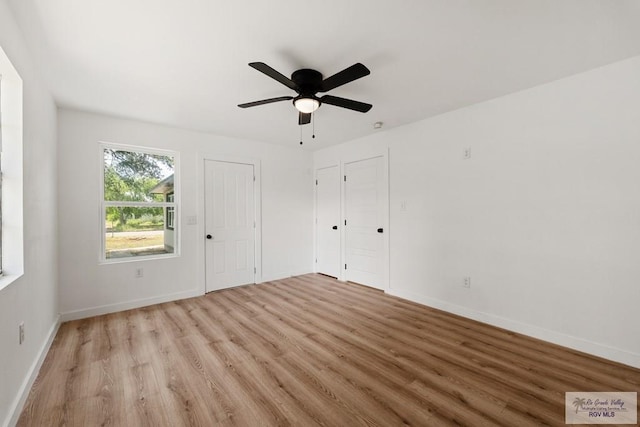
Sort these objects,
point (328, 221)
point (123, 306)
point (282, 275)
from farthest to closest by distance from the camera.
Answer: point (328, 221) < point (282, 275) < point (123, 306)

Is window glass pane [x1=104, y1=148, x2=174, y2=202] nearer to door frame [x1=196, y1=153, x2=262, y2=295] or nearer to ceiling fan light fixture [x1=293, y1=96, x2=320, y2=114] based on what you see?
door frame [x1=196, y1=153, x2=262, y2=295]

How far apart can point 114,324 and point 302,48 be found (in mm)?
3466

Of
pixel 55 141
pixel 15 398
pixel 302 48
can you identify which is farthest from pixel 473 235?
pixel 55 141

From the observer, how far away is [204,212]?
13.8 ft

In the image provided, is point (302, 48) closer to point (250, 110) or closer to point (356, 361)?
point (250, 110)

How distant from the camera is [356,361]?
2316 mm

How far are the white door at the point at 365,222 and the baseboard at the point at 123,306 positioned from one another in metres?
2.50

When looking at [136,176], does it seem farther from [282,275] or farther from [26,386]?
[282,275]

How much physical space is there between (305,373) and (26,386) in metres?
1.92

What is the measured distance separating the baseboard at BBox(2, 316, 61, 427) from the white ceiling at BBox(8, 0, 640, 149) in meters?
2.40

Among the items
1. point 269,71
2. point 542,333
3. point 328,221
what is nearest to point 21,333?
point 269,71

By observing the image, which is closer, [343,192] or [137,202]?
[137,202]

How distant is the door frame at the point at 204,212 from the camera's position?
414 cm

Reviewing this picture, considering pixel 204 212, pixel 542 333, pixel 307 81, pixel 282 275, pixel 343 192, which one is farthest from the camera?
pixel 282 275
